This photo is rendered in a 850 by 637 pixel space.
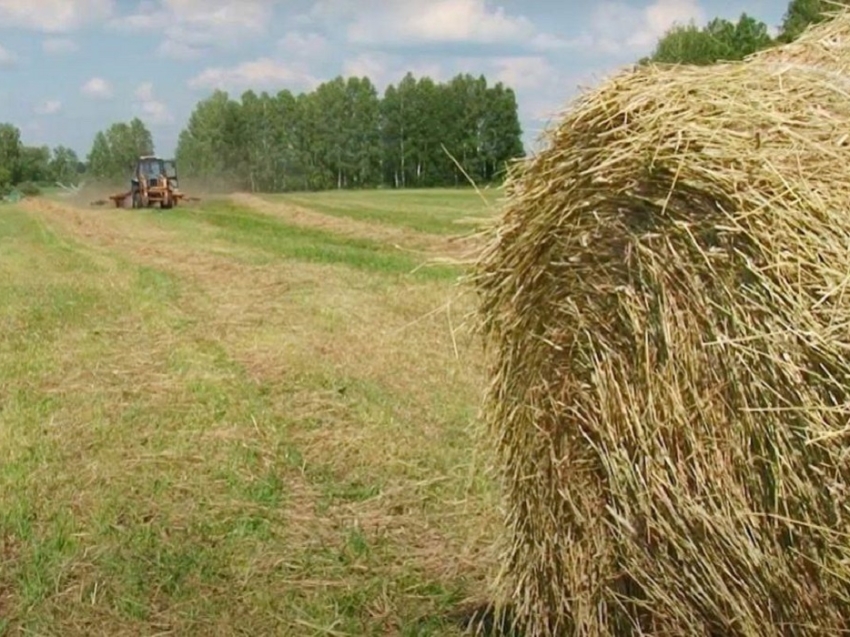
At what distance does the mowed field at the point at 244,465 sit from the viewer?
4.17 m

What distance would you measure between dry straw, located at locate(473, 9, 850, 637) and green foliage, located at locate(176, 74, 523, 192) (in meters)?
63.2

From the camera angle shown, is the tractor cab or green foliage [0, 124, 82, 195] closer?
the tractor cab

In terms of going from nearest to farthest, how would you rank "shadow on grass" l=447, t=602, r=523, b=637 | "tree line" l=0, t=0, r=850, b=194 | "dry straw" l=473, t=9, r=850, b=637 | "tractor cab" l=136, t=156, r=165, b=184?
1. "dry straw" l=473, t=9, r=850, b=637
2. "shadow on grass" l=447, t=602, r=523, b=637
3. "tractor cab" l=136, t=156, r=165, b=184
4. "tree line" l=0, t=0, r=850, b=194

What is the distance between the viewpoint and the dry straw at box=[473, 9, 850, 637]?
272 centimetres

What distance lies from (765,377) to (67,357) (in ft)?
21.6

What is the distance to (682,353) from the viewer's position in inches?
120

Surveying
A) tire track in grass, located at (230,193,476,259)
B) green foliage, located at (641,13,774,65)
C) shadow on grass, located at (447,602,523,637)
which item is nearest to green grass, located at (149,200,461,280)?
tire track in grass, located at (230,193,476,259)

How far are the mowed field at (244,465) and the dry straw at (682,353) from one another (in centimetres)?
40

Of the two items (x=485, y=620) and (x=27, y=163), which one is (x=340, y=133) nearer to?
(x=27, y=163)

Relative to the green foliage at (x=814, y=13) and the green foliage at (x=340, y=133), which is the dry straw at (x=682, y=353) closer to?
the green foliage at (x=814, y=13)

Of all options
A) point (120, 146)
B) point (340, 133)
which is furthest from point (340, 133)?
point (120, 146)

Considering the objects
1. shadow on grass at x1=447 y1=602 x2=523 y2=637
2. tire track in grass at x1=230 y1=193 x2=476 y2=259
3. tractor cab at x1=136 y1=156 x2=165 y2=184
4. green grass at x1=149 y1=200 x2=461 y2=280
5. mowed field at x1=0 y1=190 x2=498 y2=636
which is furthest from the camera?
tractor cab at x1=136 y1=156 x2=165 y2=184

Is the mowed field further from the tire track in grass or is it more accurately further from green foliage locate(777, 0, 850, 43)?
the tire track in grass

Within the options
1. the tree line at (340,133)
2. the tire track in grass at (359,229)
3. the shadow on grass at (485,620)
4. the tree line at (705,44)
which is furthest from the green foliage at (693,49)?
the tree line at (340,133)
